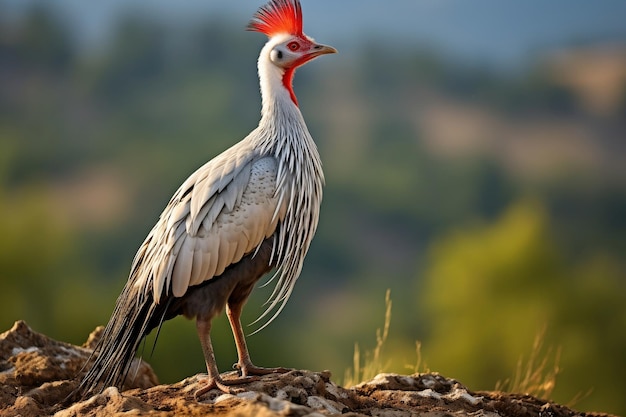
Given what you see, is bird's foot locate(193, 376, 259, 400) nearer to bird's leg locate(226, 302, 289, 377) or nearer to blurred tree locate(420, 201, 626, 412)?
bird's leg locate(226, 302, 289, 377)

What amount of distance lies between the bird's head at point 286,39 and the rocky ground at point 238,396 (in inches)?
87.5

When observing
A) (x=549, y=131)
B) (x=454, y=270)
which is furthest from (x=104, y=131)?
(x=454, y=270)

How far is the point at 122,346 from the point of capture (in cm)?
603

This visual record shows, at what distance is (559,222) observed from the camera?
6200 centimetres

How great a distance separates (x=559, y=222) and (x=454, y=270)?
36.1 meters

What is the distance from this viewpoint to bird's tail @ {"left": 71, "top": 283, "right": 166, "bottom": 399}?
19.8ft

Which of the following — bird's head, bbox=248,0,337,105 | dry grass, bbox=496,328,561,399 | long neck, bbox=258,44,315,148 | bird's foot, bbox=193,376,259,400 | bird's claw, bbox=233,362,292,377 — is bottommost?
dry grass, bbox=496,328,561,399

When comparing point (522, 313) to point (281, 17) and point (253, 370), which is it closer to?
point (281, 17)

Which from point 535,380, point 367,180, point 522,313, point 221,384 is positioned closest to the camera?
point 221,384

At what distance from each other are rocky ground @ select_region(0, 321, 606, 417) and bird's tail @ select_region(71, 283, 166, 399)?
→ 178 mm

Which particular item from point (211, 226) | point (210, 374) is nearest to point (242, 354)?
point (210, 374)

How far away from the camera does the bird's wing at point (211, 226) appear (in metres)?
5.96

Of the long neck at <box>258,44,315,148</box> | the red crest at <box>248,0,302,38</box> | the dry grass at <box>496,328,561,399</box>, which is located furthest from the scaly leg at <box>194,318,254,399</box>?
the dry grass at <box>496,328,561,399</box>

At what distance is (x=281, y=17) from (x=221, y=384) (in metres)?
2.86
